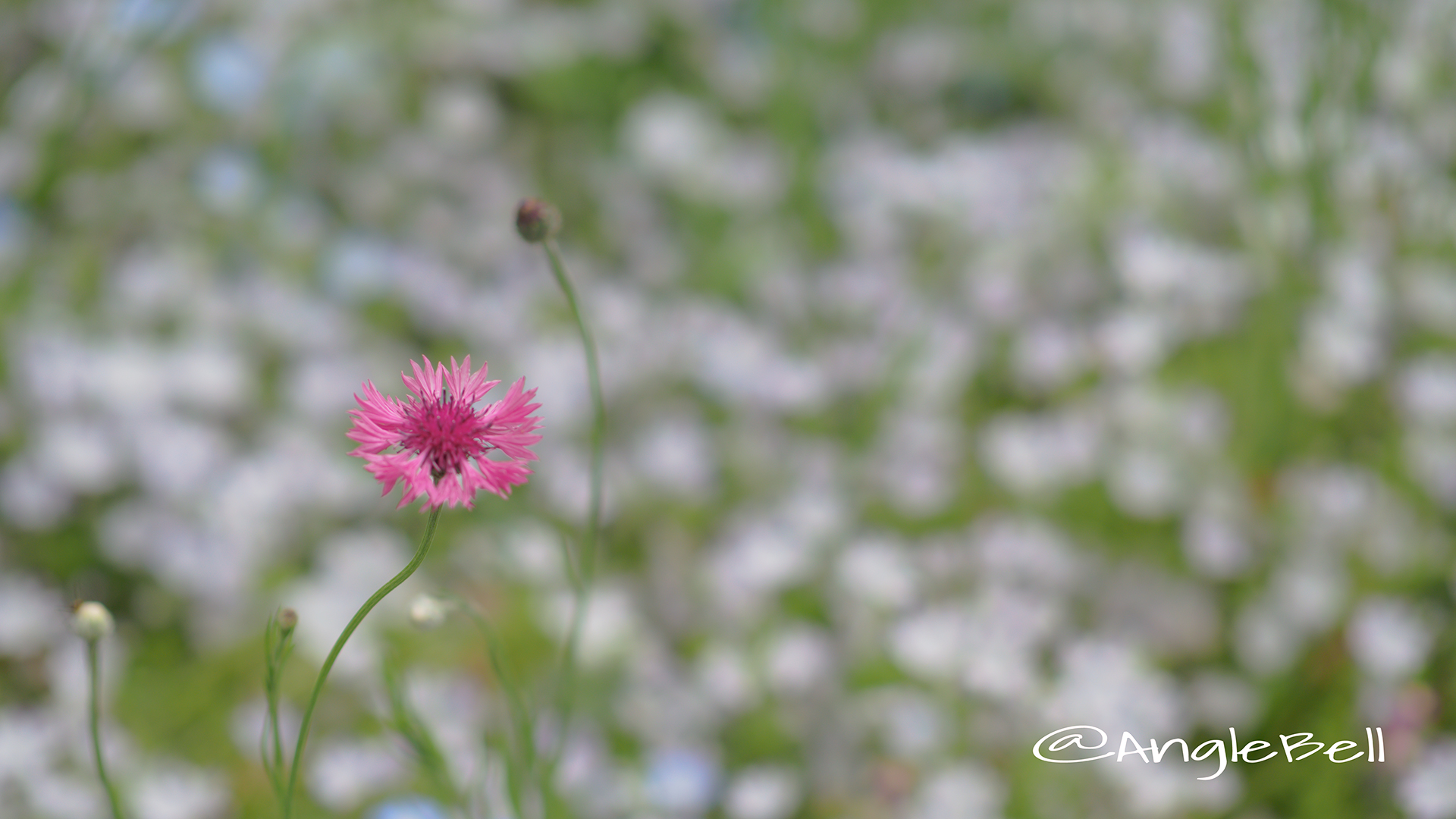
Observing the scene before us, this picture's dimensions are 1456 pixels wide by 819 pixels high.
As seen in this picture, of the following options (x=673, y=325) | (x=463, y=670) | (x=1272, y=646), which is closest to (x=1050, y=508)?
(x=1272, y=646)

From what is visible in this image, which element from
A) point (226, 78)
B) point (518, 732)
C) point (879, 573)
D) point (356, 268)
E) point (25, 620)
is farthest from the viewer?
point (226, 78)

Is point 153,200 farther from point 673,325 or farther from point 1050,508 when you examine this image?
point 1050,508

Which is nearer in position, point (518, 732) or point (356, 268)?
point (518, 732)

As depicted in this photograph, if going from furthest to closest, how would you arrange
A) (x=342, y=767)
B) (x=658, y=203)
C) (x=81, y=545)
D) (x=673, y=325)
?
1. (x=658, y=203)
2. (x=673, y=325)
3. (x=81, y=545)
4. (x=342, y=767)

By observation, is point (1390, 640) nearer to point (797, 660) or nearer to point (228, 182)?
point (797, 660)

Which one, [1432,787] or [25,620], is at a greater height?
[25,620]

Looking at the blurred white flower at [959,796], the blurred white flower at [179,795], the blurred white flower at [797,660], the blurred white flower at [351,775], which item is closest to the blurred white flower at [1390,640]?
the blurred white flower at [959,796]

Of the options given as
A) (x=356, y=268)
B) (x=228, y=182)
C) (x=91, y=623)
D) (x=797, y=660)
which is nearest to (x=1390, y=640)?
(x=797, y=660)

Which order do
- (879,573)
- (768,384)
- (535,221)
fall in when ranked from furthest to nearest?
(768,384)
(879,573)
(535,221)

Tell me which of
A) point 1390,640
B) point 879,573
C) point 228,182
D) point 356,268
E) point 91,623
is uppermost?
point 228,182
